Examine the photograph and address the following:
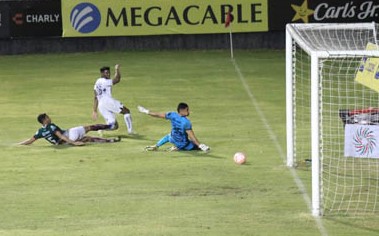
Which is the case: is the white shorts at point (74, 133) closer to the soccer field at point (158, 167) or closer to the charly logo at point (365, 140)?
the soccer field at point (158, 167)

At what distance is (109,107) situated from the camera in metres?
25.7

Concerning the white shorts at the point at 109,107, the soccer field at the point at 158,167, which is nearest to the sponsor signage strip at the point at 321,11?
the soccer field at the point at 158,167

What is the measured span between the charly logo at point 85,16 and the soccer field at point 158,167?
4.30 meters

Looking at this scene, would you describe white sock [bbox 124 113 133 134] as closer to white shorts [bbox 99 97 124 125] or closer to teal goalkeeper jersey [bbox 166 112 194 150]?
white shorts [bbox 99 97 124 125]

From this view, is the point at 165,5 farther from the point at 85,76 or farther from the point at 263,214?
the point at 263,214

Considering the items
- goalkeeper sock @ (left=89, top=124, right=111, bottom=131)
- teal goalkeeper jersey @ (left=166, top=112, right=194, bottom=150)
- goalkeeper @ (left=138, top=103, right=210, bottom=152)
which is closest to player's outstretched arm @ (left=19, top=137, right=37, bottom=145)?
goalkeeper sock @ (left=89, top=124, right=111, bottom=131)

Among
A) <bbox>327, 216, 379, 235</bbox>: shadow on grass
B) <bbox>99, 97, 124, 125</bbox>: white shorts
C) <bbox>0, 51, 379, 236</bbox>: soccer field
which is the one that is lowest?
<bbox>327, 216, 379, 235</bbox>: shadow on grass

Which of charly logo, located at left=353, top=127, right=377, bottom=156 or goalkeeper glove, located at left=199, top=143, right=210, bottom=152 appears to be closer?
charly logo, located at left=353, top=127, right=377, bottom=156

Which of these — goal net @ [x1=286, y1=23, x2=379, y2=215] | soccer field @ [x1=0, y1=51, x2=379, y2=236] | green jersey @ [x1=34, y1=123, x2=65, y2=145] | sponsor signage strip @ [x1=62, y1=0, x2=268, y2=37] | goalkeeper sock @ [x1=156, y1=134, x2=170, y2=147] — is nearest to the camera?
soccer field @ [x1=0, y1=51, x2=379, y2=236]

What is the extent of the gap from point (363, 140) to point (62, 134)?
828 centimetres

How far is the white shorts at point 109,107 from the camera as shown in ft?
84.2

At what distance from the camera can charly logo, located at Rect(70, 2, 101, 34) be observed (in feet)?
137

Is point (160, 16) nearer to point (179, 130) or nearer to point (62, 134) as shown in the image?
point (62, 134)

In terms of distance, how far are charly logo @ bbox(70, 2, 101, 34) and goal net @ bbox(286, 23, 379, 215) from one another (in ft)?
52.3
